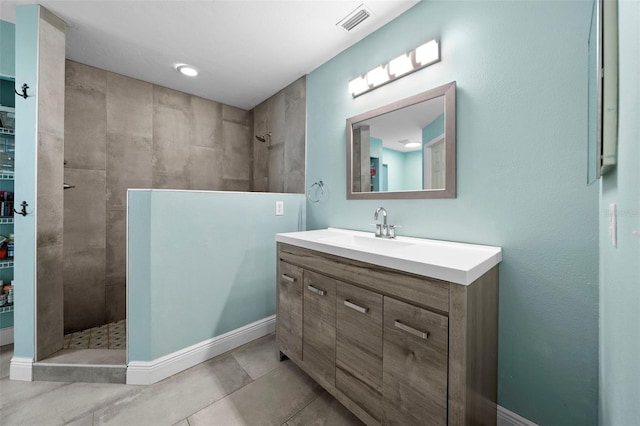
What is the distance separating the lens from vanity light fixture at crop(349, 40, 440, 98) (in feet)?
4.92

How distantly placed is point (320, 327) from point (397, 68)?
164 cm

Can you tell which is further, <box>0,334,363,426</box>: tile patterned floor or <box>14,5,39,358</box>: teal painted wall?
<box>14,5,39,358</box>: teal painted wall

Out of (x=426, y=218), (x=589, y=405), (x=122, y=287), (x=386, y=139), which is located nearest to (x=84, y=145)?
(x=122, y=287)

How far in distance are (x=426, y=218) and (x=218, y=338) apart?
169cm

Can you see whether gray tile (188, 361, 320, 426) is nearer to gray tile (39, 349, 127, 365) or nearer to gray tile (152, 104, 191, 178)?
gray tile (39, 349, 127, 365)

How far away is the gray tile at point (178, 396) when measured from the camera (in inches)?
53.3

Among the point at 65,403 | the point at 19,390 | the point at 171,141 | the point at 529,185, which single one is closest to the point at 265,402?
the point at 65,403

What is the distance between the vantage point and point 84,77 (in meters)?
2.28

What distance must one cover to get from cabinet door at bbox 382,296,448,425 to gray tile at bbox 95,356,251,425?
0.99 meters

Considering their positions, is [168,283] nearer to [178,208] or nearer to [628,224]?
[178,208]

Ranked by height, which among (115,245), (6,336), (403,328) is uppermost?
(115,245)

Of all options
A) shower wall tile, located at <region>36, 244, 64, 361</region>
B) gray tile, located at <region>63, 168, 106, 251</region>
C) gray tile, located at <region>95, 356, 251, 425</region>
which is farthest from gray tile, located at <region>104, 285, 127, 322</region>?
gray tile, located at <region>95, 356, 251, 425</region>

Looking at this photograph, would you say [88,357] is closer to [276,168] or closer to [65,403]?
[65,403]

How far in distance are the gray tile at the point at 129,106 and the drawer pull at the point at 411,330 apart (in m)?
2.82
